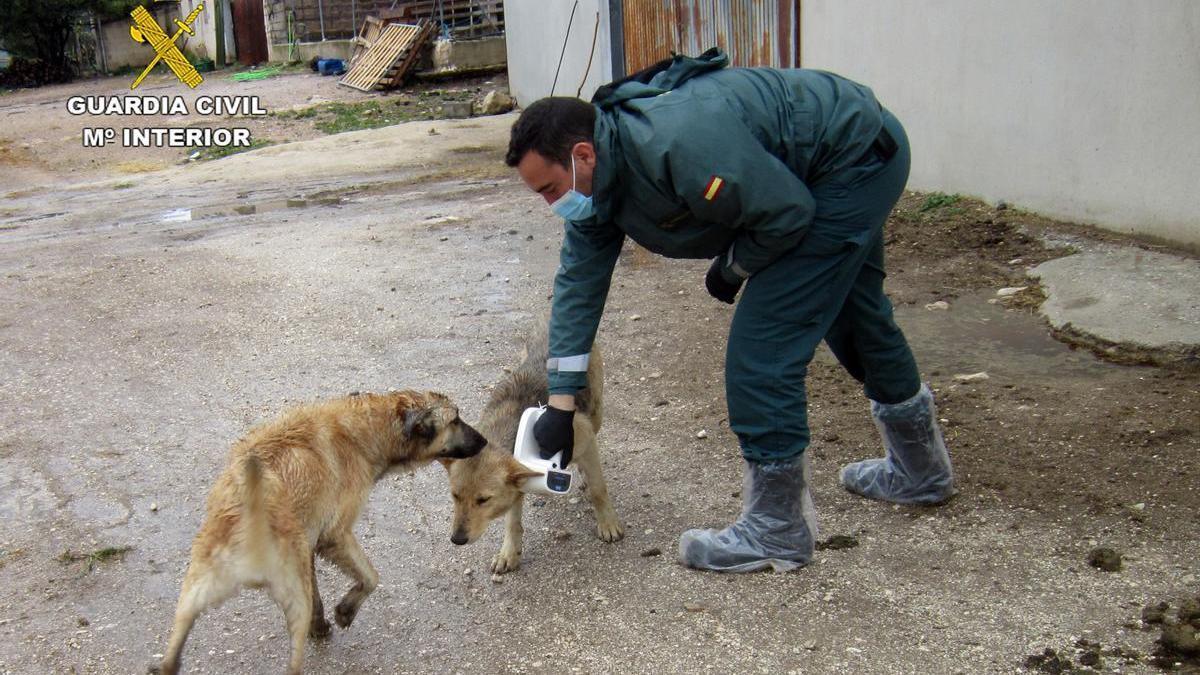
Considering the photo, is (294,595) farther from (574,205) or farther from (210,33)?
(210,33)

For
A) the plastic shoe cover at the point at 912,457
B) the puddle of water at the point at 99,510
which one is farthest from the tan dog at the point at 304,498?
the plastic shoe cover at the point at 912,457

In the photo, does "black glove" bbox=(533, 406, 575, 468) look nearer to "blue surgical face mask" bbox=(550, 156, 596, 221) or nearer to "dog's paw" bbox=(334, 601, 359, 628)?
"blue surgical face mask" bbox=(550, 156, 596, 221)

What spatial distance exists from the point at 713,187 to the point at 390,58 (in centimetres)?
2285

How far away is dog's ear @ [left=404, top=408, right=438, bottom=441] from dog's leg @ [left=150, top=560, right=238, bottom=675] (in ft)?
3.09

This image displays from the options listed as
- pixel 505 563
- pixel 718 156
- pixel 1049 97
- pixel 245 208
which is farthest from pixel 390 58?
pixel 718 156

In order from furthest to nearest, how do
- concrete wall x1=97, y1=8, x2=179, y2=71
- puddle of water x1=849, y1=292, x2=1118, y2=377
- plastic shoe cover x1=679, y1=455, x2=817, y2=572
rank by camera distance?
concrete wall x1=97, y1=8, x2=179, y2=71 < puddle of water x1=849, y1=292, x2=1118, y2=377 < plastic shoe cover x1=679, y1=455, x2=817, y2=572

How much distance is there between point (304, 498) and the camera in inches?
138

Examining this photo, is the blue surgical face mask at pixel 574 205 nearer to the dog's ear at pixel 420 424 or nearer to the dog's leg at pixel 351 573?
the dog's ear at pixel 420 424

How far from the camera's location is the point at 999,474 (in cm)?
443

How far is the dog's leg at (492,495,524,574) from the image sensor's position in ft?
13.6

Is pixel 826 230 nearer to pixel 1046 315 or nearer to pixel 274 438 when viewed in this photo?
pixel 274 438

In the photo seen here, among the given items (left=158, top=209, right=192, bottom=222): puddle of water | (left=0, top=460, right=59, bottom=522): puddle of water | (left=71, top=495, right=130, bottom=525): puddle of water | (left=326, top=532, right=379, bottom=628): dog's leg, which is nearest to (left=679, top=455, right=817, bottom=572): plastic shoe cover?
(left=326, top=532, right=379, bottom=628): dog's leg

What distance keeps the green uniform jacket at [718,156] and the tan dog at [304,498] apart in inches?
34.2

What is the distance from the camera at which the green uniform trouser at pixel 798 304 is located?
3551 mm
